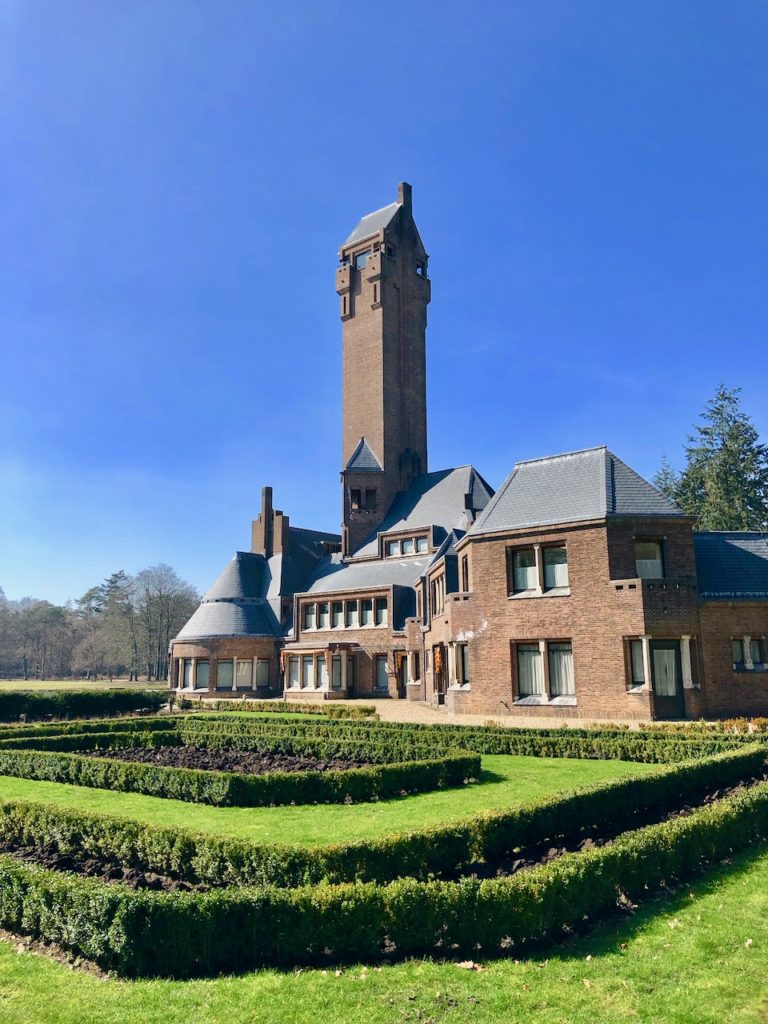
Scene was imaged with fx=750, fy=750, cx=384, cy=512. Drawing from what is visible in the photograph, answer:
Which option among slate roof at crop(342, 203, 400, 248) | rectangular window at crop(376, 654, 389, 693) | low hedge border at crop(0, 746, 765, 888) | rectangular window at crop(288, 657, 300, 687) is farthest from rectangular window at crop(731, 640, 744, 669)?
slate roof at crop(342, 203, 400, 248)

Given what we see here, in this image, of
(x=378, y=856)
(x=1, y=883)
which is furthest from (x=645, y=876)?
(x=1, y=883)

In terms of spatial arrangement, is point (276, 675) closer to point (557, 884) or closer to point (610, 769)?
point (610, 769)

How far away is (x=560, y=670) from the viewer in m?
29.0

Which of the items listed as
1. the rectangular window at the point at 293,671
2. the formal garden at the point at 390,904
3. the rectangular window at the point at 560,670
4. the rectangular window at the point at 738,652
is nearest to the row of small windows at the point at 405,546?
the rectangular window at the point at 293,671

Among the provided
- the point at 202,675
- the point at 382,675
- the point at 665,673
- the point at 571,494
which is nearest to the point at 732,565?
the point at 665,673

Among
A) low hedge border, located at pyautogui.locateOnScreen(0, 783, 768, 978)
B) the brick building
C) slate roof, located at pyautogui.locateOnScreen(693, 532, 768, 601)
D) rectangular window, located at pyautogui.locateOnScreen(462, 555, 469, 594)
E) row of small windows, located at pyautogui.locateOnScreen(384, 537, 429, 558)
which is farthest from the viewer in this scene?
row of small windows, located at pyautogui.locateOnScreen(384, 537, 429, 558)

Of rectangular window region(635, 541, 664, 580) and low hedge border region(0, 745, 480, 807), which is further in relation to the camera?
rectangular window region(635, 541, 664, 580)

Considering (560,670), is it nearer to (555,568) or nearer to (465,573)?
(555,568)

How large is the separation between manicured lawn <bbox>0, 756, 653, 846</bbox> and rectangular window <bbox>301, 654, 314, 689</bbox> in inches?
1203

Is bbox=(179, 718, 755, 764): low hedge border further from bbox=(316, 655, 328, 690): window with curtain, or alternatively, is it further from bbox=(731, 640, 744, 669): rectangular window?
bbox=(316, 655, 328, 690): window with curtain

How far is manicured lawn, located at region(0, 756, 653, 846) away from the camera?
38.9ft

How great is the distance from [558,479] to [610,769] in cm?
1637

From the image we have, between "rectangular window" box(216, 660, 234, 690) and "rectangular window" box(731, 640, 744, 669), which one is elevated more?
"rectangular window" box(731, 640, 744, 669)

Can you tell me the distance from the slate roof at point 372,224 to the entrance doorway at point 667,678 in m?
43.2
